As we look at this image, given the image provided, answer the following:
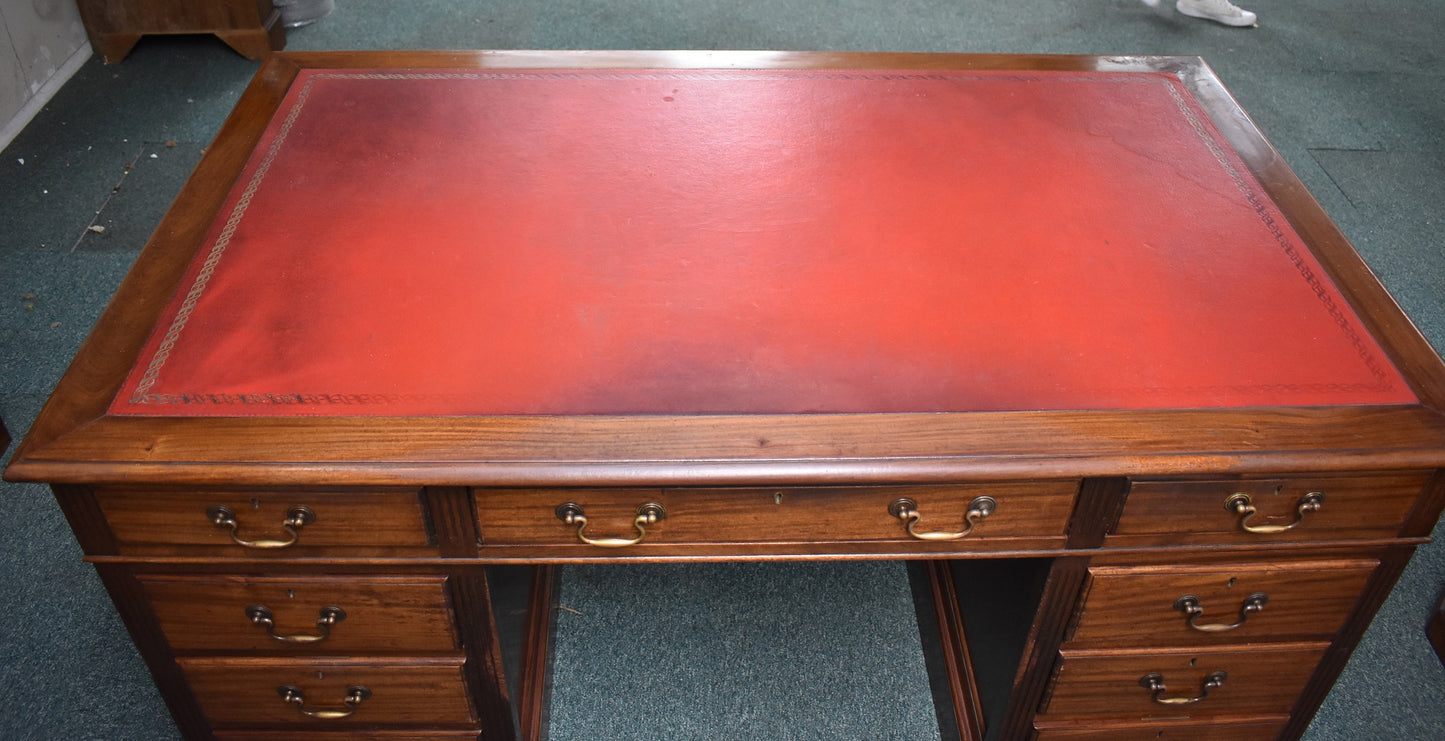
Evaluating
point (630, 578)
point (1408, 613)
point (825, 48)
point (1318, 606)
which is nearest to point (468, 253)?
point (630, 578)

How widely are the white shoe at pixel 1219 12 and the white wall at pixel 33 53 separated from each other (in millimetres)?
3241

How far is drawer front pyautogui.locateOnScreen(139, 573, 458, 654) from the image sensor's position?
1.13 m

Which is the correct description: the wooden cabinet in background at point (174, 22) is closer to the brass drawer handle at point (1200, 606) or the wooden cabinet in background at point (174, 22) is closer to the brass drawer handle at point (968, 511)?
the brass drawer handle at point (968, 511)

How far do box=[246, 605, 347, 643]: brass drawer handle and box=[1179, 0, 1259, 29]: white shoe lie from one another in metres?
3.21

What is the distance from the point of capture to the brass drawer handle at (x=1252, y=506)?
1.08 meters

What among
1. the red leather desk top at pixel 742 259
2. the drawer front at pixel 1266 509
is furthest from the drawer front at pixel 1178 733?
the red leather desk top at pixel 742 259

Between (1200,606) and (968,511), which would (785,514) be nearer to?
(968,511)

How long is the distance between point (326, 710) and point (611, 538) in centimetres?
47

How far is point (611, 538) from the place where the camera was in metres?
1.08

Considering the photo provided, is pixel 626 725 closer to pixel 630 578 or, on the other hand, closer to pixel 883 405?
pixel 630 578

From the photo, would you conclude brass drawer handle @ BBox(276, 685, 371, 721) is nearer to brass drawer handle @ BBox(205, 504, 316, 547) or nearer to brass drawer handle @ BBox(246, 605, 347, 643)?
brass drawer handle @ BBox(246, 605, 347, 643)

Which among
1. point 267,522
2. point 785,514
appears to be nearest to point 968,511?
point 785,514

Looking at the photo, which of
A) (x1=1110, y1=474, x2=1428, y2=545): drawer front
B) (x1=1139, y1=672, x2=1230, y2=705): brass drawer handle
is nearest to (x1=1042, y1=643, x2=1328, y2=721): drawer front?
(x1=1139, y1=672, x2=1230, y2=705): brass drawer handle

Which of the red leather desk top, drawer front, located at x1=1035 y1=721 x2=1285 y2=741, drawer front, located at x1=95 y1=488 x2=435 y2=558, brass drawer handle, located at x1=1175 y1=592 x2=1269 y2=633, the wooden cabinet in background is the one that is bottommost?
drawer front, located at x1=1035 y1=721 x2=1285 y2=741
